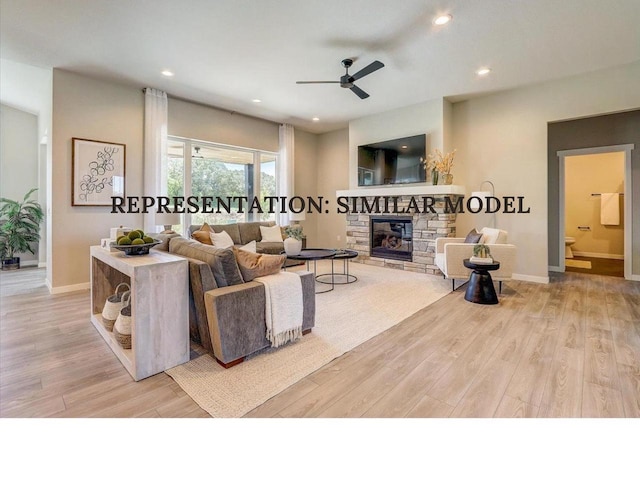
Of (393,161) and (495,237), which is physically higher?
(393,161)

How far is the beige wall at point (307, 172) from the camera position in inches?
284

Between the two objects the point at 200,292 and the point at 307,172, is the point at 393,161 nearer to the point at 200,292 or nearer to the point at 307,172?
the point at 307,172

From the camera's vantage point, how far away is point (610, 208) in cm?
655

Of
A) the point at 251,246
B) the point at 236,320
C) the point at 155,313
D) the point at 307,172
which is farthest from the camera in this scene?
the point at 307,172

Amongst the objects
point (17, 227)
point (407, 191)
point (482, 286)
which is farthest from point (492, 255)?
point (17, 227)

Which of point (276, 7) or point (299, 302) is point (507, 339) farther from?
point (276, 7)

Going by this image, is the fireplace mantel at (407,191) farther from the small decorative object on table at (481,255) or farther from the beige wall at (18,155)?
the beige wall at (18,155)

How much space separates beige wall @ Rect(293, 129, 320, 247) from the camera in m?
7.22

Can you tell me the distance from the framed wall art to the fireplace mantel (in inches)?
154

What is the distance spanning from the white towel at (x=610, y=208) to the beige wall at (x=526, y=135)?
329 centimetres

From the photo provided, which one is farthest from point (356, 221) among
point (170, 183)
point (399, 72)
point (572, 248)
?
point (572, 248)

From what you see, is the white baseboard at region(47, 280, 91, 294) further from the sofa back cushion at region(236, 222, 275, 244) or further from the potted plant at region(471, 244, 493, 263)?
the potted plant at region(471, 244, 493, 263)

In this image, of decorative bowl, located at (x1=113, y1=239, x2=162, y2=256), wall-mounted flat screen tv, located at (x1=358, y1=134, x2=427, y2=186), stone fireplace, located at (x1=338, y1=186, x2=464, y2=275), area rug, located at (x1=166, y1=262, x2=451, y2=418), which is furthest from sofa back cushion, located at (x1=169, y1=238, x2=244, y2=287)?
wall-mounted flat screen tv, located at (x1=358, y1=134, x2=427, y2=186)

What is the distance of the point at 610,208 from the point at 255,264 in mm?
7791
